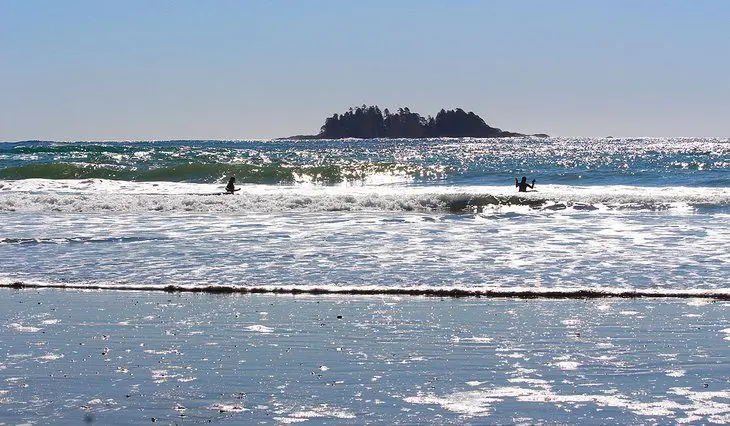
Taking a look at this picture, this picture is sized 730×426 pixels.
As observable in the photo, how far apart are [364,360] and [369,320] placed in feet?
6.15

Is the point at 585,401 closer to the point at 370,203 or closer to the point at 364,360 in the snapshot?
the point at 364,360

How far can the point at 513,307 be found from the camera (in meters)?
10.9

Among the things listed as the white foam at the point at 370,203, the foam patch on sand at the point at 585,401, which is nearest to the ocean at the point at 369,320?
the foam patch on sand at the point at 585,401

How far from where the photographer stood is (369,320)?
10.1m

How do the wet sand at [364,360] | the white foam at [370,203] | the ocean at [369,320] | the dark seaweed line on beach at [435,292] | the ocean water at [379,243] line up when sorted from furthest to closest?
the white foam at [370,203] → the ocean water at [379,243] → the dark seaweed line on beach at [435,292] → the ocean at [369,320] → the wet sand at [364,360]

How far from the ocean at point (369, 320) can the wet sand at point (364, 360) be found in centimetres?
3

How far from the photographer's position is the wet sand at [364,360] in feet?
22.3

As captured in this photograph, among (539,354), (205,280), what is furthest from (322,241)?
(539,354)

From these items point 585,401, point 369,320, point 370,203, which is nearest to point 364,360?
point 369,320

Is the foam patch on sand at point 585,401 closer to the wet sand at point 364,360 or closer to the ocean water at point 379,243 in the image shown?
the wet sand at point 364,360

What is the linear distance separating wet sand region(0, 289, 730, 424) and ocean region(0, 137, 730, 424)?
0.03m

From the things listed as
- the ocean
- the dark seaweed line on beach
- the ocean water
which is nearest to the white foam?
the ocean water

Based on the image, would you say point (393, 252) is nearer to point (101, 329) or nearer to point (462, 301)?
point (462, 301)

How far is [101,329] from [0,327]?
117cm
